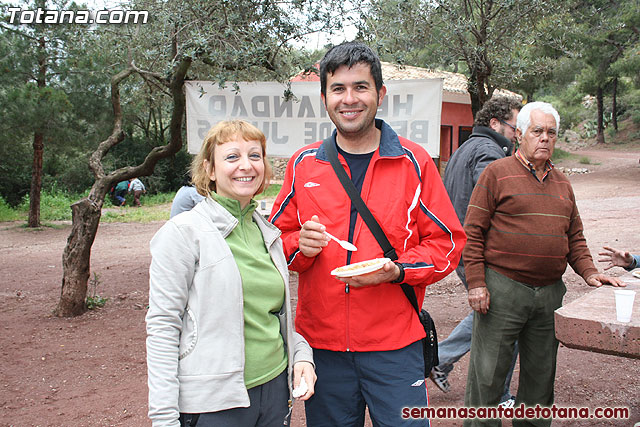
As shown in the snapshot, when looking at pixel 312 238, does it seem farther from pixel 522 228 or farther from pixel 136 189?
pixel 136 189

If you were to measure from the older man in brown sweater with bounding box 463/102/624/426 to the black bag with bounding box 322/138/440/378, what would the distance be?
791mm

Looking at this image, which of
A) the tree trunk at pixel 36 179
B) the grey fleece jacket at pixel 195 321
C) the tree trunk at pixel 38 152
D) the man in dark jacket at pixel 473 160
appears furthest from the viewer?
the tree trunk at pixel 36 179

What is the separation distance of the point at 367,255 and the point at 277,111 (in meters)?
4.33

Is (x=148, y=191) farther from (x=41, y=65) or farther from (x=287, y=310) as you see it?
(x=287, y=310)

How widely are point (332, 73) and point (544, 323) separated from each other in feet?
6.20

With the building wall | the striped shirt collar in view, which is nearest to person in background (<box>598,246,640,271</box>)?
the striped shirt collar

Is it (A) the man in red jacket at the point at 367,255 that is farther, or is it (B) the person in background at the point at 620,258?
(B) the person in background at the point at 620,258

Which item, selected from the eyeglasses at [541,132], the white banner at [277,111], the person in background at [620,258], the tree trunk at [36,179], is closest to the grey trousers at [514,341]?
the person in background at [620,258]

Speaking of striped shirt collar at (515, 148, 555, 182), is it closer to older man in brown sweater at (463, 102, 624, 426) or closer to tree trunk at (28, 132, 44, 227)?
older man in brown sweater at (463, 102, 624, 426)

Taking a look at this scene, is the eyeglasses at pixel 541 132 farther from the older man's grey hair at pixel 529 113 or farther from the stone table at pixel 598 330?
the stone table at pixel 598 330

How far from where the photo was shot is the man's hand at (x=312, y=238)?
213cm

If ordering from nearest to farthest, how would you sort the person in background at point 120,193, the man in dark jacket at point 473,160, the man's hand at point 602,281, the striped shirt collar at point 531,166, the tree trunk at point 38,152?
the man's hand at point 602,281
the striped shirt collar at point 531,166
the man in dark jacket at point 473,160
the tree trunk at point 38,152
the person in background at point 120,193

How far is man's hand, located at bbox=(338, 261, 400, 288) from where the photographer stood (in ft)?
6.71

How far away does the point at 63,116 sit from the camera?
12.3 meters
